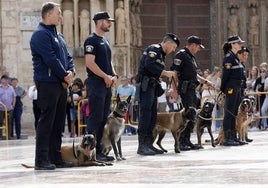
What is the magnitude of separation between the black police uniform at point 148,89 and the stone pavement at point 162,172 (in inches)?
12.6

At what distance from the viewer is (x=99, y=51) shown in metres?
11.1

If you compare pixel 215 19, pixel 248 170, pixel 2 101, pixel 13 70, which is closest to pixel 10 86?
pixel 2 101

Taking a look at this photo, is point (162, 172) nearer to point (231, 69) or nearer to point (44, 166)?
point (44, 166)

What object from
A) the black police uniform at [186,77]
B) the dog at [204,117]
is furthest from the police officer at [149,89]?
the dog at [204,117]

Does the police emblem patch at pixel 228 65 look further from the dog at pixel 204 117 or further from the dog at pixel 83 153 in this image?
the dog at pixel 83 153

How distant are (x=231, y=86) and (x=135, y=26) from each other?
36.3 feet

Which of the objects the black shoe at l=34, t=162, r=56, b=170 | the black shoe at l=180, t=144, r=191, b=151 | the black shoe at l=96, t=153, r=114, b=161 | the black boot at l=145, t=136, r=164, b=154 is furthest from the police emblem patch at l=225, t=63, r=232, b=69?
the black shoe at l=34, t=162, r=56, b=170

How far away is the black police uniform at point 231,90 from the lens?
14.7 meters

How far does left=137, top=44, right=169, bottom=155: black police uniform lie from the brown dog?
83.2 inches

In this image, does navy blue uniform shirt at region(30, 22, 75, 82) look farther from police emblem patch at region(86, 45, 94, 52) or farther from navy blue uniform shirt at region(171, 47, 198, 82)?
navy blue uniform shirt at region(171, 47, 198, 82)

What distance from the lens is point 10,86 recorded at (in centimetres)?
2117

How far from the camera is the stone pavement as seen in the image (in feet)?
26.1

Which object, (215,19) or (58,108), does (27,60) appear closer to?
(215,19)

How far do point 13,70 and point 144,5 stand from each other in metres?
5.46
